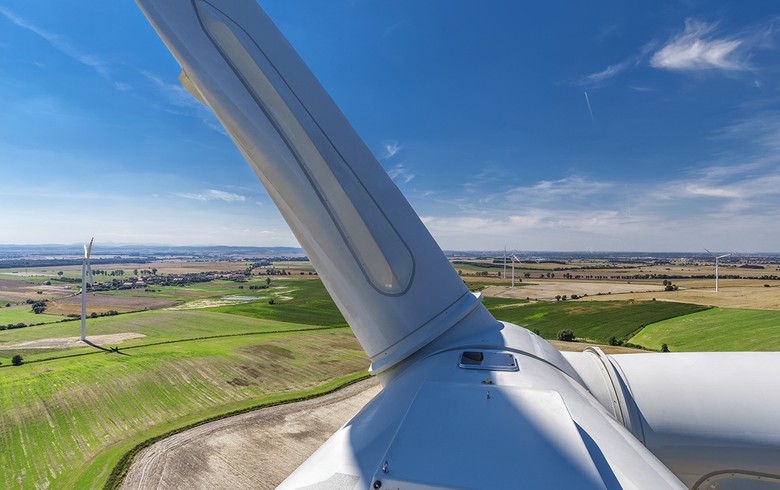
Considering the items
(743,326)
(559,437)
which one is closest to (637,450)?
(559,437)

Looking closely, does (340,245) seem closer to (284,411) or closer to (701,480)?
(701,480)

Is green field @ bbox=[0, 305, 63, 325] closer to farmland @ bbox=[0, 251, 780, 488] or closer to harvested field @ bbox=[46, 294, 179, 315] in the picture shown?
farmland @ bbox=[0, 251, 780, 488]

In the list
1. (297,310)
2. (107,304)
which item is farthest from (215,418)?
(107,304)

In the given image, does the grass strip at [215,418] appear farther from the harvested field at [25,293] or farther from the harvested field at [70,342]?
the harvested field at [25,293]

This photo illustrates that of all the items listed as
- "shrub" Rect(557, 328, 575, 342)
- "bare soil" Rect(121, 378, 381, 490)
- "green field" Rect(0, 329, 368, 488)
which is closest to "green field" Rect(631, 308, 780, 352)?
"shrub" Rect(557, 328, 575, 342)

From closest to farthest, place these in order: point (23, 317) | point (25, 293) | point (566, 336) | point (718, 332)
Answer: point (718, 332), point (566, 336), point (23, 317), point (25, 293)

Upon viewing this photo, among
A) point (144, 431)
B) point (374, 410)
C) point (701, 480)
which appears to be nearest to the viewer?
point (374, 410)

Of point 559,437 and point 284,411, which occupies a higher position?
point 559,437

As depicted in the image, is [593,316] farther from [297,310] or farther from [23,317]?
[23,317]
